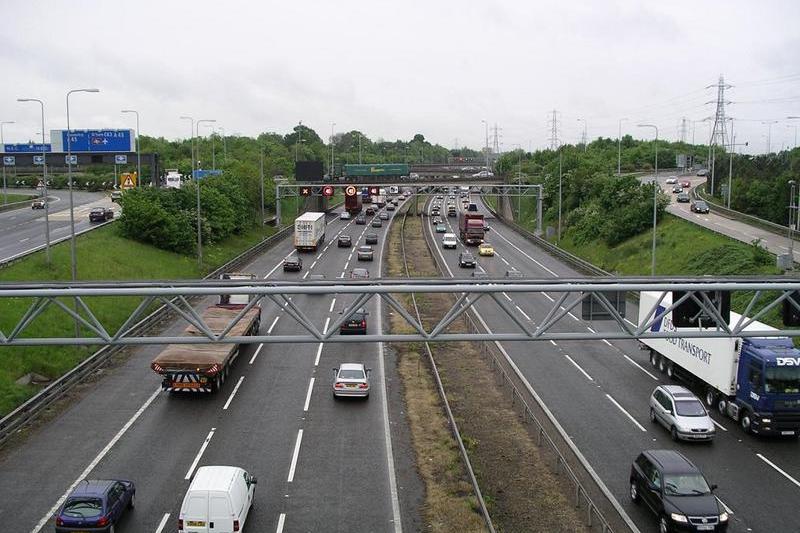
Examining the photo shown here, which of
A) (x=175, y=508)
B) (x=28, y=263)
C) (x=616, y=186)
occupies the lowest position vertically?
(x=175, y=508)

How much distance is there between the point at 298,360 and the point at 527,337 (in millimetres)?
19000

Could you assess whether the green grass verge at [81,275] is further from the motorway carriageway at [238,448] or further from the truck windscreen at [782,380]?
the truck windscreen at [782,380]

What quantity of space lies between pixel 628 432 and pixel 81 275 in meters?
36.1

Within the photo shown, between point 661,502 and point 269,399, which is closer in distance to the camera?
point 661,502

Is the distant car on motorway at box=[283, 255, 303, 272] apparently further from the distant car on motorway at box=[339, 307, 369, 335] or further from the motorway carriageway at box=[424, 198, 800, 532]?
the distant car on motorway at box=[339, 307, 369, 335]

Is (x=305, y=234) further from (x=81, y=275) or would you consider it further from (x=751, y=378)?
(x=751, y=378)

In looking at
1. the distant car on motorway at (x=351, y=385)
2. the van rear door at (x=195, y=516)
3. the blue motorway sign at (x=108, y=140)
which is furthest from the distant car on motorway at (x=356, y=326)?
the blue motorway sign at (x=108, y=140)

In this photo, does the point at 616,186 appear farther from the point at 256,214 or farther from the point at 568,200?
the point at 256,214

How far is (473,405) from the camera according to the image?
2973cm

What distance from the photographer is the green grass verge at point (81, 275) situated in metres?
32.2

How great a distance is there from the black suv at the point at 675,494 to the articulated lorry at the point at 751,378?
6.95 m

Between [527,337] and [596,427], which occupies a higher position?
[527,337]

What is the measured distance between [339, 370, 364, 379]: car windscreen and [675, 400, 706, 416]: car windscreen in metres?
11.8

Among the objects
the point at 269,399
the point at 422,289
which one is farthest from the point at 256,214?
the point at 422,289
